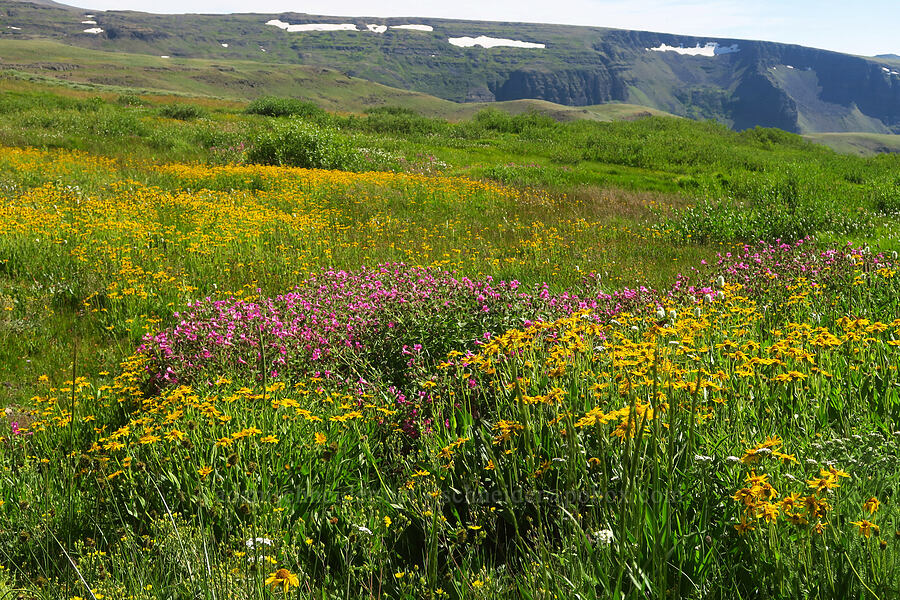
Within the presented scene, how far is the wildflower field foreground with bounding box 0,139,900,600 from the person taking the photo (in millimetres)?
2121

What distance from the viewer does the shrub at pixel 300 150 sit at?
1925 cm

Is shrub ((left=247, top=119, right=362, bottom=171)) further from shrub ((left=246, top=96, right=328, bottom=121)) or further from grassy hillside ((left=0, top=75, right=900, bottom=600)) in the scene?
shrub ((left=246, top=96, right=328, bottom=121))

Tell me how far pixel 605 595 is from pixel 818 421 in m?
1.85

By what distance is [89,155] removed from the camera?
17.9 m

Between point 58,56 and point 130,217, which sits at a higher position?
point 58,56

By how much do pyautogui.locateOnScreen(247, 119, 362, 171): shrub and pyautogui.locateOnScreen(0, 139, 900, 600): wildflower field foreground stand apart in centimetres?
901

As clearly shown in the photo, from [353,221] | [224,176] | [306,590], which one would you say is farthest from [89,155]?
[306,590]

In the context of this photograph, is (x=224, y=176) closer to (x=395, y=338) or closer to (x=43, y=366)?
(x=43, y=366)

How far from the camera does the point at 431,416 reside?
157 inches

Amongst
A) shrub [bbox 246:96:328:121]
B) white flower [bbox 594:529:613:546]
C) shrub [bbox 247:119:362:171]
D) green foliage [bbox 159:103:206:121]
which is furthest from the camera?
shrub [bbox 246:96:328:121]

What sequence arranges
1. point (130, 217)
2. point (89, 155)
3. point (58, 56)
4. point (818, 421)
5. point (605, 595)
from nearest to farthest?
point (605, 595), point (818, 421), point (130, 217), point (89, 155), point (58, 56)

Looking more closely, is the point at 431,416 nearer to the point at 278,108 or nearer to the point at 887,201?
the point at 887,201

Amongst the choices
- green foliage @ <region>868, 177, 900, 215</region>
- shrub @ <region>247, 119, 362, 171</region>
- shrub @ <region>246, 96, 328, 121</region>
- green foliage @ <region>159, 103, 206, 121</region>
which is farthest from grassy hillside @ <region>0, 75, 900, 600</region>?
shrub @ <region>246, 96, 328, 121</region>

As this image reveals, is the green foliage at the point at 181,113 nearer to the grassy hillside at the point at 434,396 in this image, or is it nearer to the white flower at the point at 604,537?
the grassy hillside at the point at 434,396
